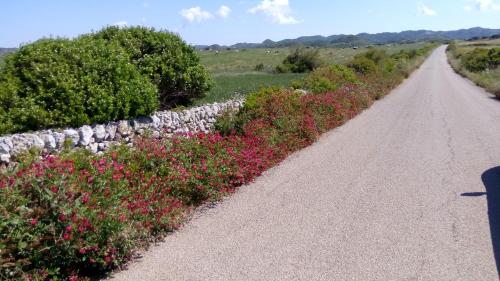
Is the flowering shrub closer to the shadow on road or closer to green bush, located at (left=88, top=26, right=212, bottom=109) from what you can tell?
green bush, located at (left=88, top=26, right=212, bottom=109)

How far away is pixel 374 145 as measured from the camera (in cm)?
1172

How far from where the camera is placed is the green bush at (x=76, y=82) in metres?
6.75

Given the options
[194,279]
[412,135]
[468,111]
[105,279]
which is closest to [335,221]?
[194,279]

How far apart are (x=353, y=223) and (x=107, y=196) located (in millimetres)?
3171

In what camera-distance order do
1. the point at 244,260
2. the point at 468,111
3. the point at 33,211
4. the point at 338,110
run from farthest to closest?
the point at 468,111, the point at 338,110, the point at 244,260, the point at 33,211

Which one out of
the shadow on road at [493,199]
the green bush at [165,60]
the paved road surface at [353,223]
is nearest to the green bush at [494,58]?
the paved road surface at [353,223]

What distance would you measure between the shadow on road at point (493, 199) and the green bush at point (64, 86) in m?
5.83

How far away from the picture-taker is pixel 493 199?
7191 mm

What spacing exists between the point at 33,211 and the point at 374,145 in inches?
357

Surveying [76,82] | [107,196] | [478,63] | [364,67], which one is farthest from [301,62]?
[107,196]

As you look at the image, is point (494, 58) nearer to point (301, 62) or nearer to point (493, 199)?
point (301, 62)

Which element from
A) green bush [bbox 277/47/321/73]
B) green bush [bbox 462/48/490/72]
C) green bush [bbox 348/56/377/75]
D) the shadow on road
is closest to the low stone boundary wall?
the shadow on road

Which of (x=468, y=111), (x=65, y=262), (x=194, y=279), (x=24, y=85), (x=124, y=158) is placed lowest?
(x=468, y=111)

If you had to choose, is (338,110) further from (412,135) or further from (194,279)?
(194,279)
